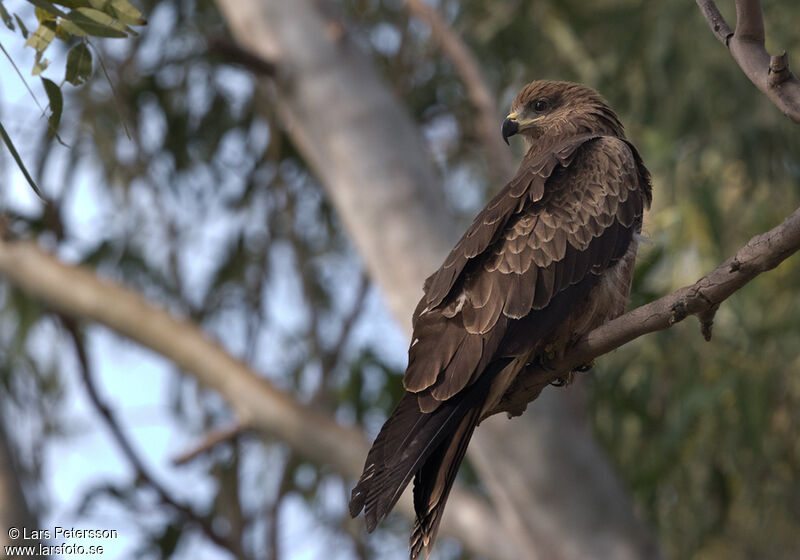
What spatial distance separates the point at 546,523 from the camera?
5.14 m

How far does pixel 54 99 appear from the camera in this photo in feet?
6.90

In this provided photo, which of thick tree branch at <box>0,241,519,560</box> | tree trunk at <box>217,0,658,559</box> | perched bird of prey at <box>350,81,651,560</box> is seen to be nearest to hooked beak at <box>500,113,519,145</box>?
perched bird of prey at <box>350,81,651,560</box>

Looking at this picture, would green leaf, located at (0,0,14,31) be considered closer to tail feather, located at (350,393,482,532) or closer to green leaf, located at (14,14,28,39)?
green leaf, located at (14,14,28,39)

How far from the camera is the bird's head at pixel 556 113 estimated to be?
11.3ft

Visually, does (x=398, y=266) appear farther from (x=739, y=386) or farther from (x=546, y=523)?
(x=739, y=386)

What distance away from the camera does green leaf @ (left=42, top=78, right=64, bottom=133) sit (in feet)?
6.82

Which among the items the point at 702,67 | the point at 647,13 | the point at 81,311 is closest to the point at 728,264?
the point at 81,311

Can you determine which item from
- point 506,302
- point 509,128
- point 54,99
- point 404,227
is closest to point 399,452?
point 506,302

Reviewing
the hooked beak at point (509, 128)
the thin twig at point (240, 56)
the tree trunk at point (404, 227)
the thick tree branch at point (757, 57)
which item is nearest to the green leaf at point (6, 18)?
the thick tree branch at point (757, 57)

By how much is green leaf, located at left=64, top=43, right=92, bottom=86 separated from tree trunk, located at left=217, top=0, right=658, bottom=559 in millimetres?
3063

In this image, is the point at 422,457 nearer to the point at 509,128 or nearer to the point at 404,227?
the point at 509,128

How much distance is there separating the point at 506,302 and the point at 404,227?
8.56 feet

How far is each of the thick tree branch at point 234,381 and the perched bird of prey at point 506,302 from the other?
2674mm

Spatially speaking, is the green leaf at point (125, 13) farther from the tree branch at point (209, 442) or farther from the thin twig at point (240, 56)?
the tree branch at point (209, 442)
